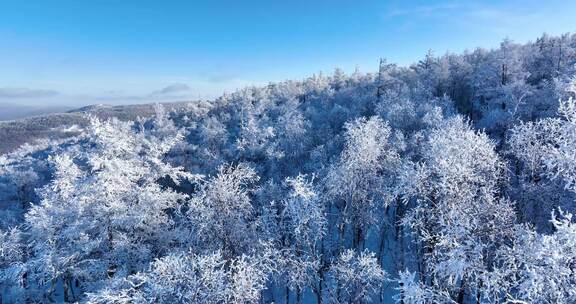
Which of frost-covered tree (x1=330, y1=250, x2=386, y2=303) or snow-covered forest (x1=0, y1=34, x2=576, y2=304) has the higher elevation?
snow-covered forest (x1=0, y1=34, x2=576, y2=304)

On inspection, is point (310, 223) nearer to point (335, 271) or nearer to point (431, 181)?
point (335, 271)

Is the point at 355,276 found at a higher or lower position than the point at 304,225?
lower

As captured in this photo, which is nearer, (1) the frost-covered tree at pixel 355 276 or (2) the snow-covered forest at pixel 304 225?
(2) the snow-covered forest at pixel 304 225

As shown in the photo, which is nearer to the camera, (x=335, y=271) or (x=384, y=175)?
(x=335, y=271)

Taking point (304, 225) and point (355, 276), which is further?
point (304, 225)

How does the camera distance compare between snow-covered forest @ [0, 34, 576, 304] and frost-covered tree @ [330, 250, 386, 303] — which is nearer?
snow-covered forest @ [0, 34, 576, 304]

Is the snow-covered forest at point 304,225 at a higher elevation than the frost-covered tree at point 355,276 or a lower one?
higher

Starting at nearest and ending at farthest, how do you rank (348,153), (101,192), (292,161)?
(101,192) → (348,153) → (292,161)

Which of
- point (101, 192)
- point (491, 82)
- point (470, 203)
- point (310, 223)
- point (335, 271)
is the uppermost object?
point (491, 82)

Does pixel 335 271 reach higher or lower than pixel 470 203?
lower

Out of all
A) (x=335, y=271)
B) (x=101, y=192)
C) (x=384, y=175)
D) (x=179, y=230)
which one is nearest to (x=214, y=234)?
(x=179, y=230)

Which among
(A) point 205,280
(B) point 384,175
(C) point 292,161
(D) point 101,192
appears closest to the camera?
(A) point 205,280
